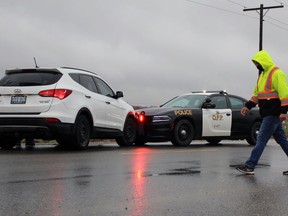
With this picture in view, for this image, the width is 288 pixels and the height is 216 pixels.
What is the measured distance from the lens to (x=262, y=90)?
782 centimetres

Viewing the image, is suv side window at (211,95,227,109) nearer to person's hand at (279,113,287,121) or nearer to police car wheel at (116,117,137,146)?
police car wheel at (116,117,137,146)

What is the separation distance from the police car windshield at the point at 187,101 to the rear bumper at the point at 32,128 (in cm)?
492

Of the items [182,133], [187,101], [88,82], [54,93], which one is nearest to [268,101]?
[54,93]

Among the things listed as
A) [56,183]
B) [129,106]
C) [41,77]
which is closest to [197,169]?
[56,183]

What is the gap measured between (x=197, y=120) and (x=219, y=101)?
1.24 meters

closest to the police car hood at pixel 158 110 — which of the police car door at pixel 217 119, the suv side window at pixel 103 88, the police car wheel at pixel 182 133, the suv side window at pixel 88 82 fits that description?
the police car wheel at pixel 182 133

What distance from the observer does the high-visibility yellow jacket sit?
7559 mm

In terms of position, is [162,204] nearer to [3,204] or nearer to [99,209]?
[99,209]

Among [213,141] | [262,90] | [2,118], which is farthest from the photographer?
[213,141]

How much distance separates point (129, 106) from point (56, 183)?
7.47 meters

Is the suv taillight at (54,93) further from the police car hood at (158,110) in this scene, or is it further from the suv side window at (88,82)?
the police car hood at (158,110)

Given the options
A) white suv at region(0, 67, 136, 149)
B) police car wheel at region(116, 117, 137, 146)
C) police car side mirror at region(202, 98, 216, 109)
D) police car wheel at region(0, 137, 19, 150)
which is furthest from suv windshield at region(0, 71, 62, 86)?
police car side mirror at region(202, 98, 216, 109)

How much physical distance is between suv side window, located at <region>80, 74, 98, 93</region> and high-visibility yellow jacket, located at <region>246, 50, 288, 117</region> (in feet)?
15.9

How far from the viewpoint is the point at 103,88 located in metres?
12.6
